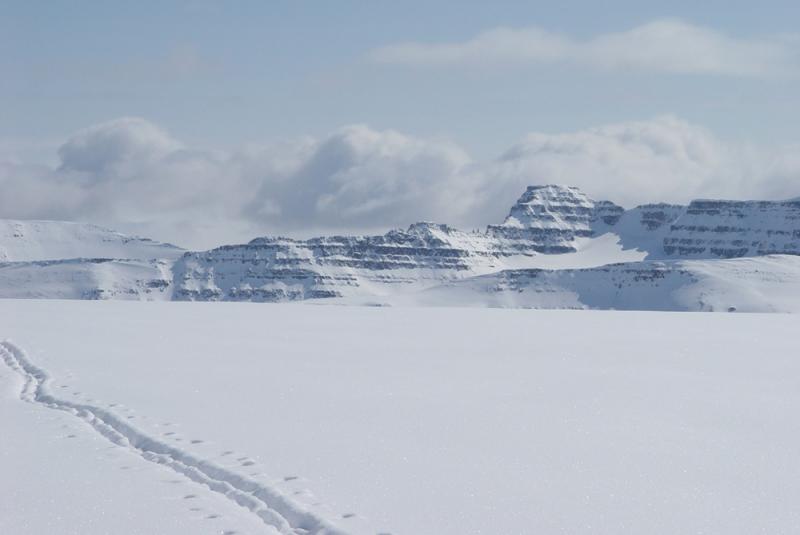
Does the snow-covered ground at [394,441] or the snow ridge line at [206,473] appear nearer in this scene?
the snow ridge line at [206,473]

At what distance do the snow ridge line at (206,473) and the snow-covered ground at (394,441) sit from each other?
0.11 ft

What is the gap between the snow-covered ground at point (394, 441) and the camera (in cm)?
1071

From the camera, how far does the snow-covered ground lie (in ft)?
35.1

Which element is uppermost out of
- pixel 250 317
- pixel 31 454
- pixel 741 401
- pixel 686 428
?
pixel 250 317

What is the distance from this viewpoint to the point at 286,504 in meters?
10.9

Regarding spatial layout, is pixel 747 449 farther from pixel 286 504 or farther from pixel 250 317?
pixel 250 317

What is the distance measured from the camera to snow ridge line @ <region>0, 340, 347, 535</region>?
409 inches

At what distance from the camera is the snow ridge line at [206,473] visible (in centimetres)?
1039

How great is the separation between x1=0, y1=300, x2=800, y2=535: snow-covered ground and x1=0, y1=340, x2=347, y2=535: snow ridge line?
0.11 feet

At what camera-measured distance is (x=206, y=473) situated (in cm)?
1242

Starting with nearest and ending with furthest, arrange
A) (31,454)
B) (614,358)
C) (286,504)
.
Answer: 1. (286,504)
2. (31,454)
3. (614,358)

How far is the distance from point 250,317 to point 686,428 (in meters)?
34.1

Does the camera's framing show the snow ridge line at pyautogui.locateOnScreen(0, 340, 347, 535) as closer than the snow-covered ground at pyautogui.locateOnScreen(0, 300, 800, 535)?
Yes

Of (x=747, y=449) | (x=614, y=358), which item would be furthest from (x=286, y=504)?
(x=614, y=358)
